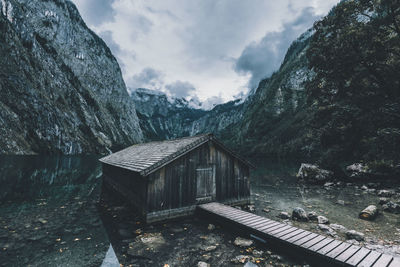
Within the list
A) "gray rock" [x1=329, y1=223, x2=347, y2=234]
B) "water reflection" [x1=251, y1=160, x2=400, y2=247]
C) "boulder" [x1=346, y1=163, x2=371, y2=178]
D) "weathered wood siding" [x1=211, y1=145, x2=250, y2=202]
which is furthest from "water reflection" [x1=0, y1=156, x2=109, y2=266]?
"boulder" [x1=346, y1=163, x2=371, y2=178]

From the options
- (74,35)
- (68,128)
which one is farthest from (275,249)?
(74,35)

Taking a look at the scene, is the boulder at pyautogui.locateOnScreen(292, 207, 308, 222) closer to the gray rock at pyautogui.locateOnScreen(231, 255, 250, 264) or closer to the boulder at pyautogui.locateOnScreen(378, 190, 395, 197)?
the gray rock at pyautogui.locateOnScreen(231, 255, 250, 264)

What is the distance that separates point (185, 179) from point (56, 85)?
9041cm

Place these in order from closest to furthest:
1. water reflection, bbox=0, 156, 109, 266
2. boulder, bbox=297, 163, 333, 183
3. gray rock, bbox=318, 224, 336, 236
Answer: water reflection, bbox=0, 156, 109, 266 < gray rock, bbox=318, 224, 336, 236 < boulder, bbox=297, 163, 333, 183

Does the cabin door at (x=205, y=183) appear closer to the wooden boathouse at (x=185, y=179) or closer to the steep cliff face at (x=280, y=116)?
the wooden boathouse at (x=185, y=179)

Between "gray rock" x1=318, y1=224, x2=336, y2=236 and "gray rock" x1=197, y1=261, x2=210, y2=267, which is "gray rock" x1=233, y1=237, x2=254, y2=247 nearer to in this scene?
"gray rock" x1=197, y1=261, x2=210, y2=267

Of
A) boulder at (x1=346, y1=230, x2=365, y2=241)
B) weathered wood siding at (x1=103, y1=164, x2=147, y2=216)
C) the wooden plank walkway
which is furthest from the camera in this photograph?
weathered wood siding at (x1=103, y1=164, x2=147, y2=216)

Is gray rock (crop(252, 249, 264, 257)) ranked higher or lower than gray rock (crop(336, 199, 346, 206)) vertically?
higher

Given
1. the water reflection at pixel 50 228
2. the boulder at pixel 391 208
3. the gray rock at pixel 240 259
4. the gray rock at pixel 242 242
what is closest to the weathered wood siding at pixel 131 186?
the water reflection at pixel 50 228

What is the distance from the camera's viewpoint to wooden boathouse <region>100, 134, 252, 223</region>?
439 inches

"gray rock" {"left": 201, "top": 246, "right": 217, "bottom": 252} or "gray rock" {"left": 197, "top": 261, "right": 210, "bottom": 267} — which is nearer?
"gray rock" {"left": 197, "top": 261, "right": 210, "bottom": 267}

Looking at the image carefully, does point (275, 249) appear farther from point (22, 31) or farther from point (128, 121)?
point (128, 121)

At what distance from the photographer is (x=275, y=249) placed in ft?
26.4

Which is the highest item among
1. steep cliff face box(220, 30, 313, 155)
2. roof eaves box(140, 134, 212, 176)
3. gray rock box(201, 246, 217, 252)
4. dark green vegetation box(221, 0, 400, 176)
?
steep cliff face box(220, 30, 313, 155)
